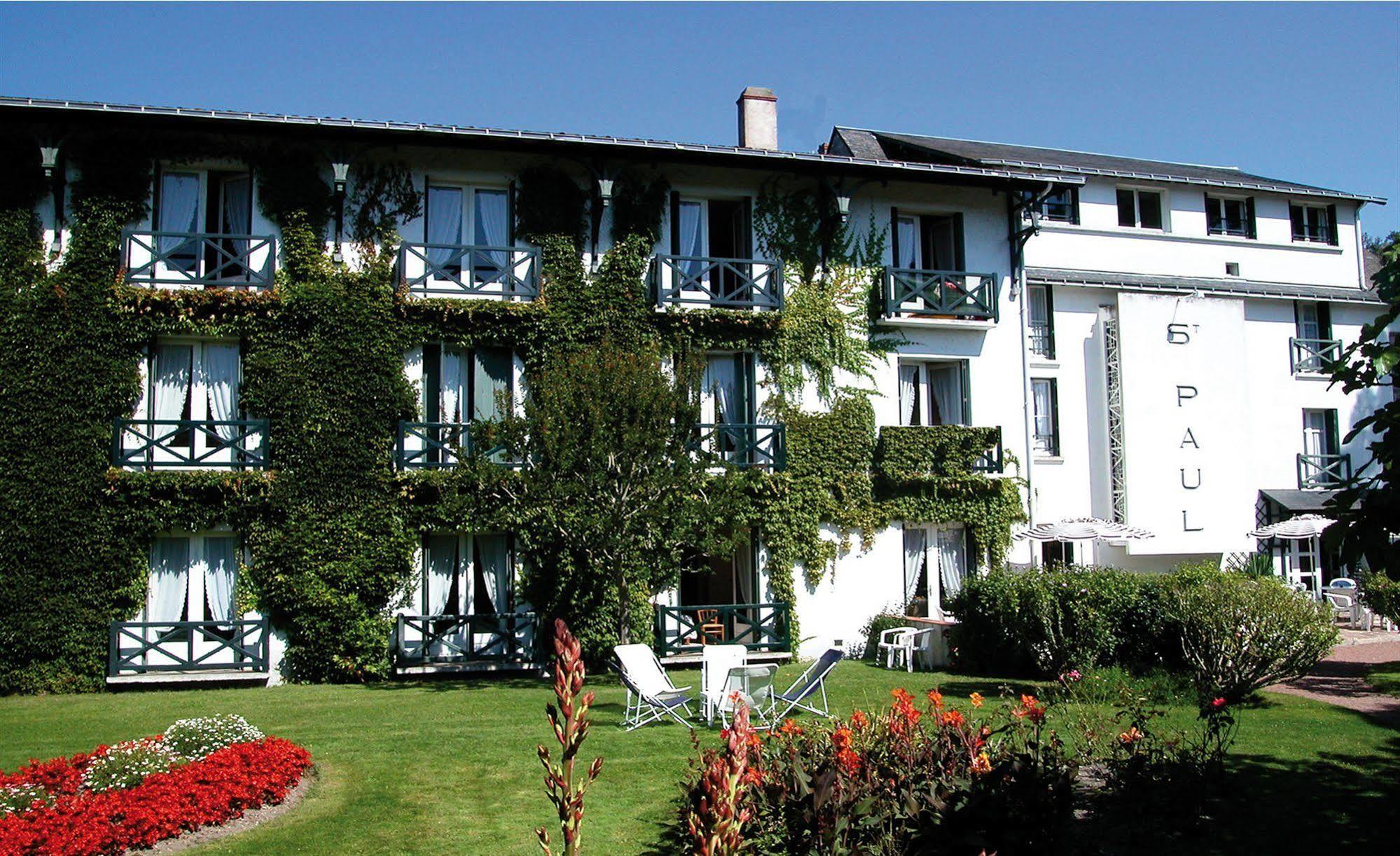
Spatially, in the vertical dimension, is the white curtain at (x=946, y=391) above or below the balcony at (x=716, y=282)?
below

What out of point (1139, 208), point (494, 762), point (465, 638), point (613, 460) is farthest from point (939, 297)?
point (494, 762)

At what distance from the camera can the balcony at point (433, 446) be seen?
18234 millimetres

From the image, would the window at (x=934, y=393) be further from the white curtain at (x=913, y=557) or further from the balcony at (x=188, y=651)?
the balcony at (x=188, y=651)

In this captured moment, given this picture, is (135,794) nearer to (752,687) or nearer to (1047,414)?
(752,687)

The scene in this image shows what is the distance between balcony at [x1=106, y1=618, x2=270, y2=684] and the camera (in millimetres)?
16892

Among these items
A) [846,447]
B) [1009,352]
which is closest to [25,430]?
[846,447]

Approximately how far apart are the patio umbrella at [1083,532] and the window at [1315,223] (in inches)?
438

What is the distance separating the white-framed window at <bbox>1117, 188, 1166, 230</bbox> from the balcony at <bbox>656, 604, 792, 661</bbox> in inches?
590

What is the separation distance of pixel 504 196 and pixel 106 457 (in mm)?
7754

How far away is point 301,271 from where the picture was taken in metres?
18.2

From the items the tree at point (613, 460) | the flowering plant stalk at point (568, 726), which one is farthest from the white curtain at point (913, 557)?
the flowering plant stalk at point (568, 726)

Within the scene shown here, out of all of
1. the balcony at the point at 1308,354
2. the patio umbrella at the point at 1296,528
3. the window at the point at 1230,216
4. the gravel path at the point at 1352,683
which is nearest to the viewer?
the gravel path at the point at 1352,683

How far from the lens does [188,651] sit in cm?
1730

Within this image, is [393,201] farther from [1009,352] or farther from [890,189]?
[1009,352]
